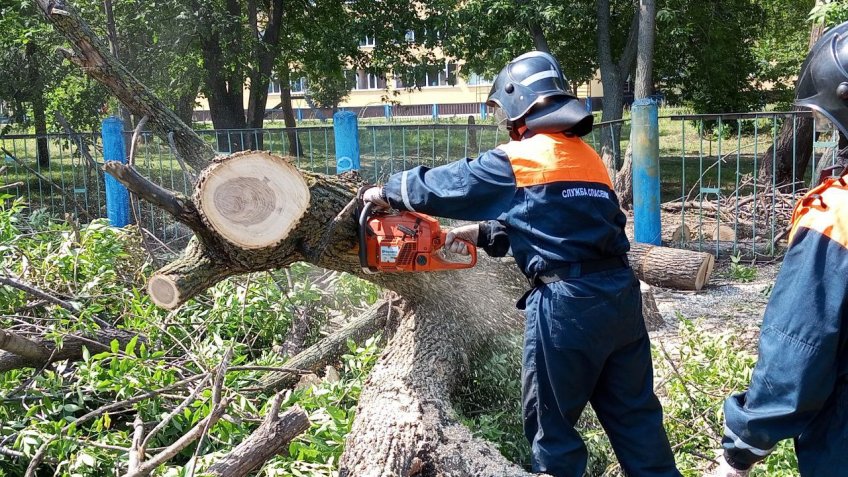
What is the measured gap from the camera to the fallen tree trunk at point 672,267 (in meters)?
6.56

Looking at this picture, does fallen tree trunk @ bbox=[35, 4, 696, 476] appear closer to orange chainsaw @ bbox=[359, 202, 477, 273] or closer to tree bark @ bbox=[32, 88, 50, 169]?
orange chainsaw @ bbox=[359, 202, 477, 273]

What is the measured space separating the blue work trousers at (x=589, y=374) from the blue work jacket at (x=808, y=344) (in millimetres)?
890

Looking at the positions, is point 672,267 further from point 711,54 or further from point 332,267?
point 711,54

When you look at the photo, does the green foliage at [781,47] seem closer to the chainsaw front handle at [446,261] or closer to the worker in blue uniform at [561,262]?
the chainsaw front handle at [446,261]

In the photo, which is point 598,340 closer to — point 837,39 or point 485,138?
point 837,39

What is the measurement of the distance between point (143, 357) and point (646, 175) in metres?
5.15

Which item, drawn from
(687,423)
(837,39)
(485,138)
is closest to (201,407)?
(687,423)

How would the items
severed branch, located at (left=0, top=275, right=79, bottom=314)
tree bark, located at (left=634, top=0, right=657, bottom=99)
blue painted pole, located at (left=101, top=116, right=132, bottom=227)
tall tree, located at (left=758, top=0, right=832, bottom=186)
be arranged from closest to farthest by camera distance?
severed branch, located at (left=0, top=275, right=79, bottom=314) → tall tree, located at (left=758, top=0, right=832, bottom=186) → blue painted pole, located at (left=101, top=116, right=132, bottom=227) → tree bark, located at (left=634, top=0, right=657, bottom=99)

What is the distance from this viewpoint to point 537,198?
2934 millimetres

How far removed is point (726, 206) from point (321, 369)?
20.2ft

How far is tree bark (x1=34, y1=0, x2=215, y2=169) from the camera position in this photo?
3756 millimetres

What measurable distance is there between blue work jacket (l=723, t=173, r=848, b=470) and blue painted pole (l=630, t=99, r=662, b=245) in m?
5.44

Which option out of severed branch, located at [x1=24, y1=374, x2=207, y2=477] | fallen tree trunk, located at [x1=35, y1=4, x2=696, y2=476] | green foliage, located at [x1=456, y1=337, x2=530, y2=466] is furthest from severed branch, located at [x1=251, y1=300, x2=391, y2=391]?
green foliage, located at [x1=456, y1=337, x2=530, y2=466]

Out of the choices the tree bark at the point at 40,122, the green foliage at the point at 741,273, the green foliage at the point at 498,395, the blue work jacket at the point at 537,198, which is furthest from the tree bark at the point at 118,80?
the tree bark at the point at 40,122
